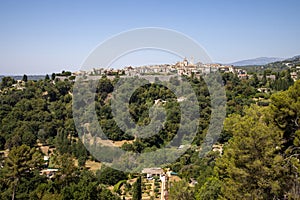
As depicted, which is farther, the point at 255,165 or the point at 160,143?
the point at 160,143

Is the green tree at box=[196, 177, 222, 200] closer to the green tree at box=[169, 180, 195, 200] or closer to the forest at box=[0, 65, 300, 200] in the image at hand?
the forest at box=[0, 65, 300, 200]

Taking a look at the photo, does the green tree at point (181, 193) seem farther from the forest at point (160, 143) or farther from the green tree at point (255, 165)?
the green tree at point (255, 165)

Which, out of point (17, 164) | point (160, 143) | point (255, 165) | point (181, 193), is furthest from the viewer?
point (160, 143)

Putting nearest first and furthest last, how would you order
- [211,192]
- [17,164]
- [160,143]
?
[211,192], [17,164], [160,143]

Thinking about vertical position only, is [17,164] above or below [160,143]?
above

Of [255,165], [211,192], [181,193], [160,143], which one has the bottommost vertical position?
[160,143]

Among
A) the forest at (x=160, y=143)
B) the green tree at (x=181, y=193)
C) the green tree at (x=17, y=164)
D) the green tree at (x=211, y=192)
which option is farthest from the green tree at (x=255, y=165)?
the green tree at (x=17, y=164)

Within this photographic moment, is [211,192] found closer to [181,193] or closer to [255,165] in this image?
[181,193]

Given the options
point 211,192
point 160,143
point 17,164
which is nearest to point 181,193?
point 211,192

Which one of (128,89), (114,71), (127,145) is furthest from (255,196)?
(114,71)
